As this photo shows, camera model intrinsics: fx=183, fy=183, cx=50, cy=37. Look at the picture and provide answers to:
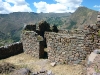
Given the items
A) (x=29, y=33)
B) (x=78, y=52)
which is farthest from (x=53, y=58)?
(x=29, y=33)

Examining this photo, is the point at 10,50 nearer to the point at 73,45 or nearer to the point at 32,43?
the point at 32,43

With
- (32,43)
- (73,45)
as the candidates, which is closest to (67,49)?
(73,45)

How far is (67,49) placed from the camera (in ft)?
41.4

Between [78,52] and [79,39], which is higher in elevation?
[79,39]

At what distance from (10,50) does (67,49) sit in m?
8.85

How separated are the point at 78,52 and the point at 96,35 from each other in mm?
1693

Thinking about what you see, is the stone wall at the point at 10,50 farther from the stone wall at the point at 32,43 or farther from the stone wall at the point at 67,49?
the stone wall at the point at 67,49

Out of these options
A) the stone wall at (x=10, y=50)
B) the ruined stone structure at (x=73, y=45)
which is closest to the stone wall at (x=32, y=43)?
the stone wall at (x=10, y=50)

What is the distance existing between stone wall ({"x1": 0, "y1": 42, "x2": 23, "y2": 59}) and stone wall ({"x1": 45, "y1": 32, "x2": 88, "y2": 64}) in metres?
7.00

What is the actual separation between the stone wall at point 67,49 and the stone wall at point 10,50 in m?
7.00

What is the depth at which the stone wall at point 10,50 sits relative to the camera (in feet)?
61.7

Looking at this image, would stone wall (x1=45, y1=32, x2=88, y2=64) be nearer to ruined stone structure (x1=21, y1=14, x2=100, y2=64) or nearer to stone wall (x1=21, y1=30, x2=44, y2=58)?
ruined stone structure (x1=21, y1=14, x2=100, y2=64)

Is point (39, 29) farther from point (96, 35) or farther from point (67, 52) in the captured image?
point (96, 35)

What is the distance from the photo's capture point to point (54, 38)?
43.5 feet
